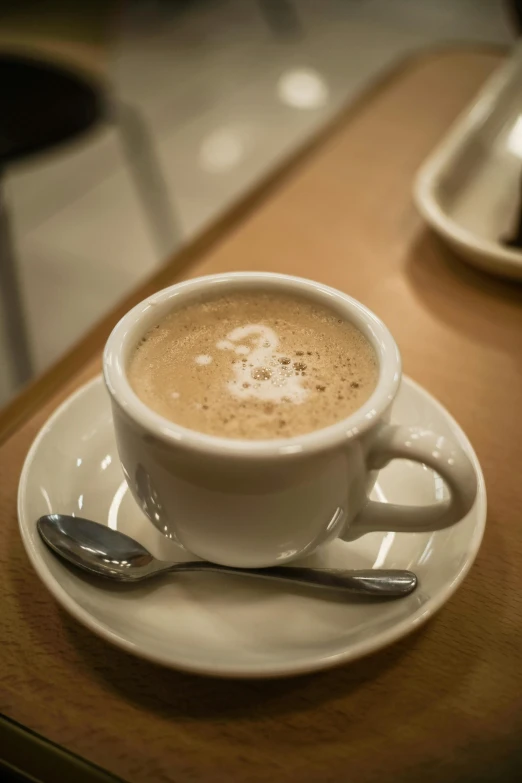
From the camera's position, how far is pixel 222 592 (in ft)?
1.48

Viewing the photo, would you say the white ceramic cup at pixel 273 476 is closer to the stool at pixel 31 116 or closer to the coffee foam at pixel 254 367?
the coffee foam at pixel 254 367

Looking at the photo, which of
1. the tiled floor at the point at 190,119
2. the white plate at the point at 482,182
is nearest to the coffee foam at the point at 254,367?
the white plate at the point at 482,182

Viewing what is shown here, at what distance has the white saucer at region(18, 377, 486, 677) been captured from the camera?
399 millimetres

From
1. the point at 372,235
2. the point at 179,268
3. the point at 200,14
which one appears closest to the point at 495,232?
the point at 372,235

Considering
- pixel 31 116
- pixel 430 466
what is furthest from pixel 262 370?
pixel 31 116

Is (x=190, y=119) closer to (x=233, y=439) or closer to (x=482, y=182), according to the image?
(x=482, y=182)

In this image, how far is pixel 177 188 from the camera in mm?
2174

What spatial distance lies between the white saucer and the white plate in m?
0.32

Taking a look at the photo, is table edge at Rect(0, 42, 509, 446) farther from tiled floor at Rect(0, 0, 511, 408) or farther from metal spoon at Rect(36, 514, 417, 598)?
tiled floor at Rect(0, 0, 511, 408)

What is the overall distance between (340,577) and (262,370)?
0.15m

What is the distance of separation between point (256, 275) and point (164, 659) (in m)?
0.28

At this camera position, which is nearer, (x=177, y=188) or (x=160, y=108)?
(x=177, y=188)

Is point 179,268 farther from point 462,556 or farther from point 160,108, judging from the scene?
point 160,108

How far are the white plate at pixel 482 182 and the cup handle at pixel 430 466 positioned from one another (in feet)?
1.37
